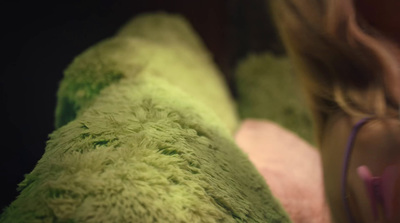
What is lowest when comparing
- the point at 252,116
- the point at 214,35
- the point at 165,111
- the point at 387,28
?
the point at 165,111

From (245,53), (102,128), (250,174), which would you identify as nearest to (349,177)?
(250,174)

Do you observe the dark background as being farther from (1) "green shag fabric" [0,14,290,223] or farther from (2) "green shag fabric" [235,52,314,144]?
(2) "green shag fabric" [235,52,314,144]

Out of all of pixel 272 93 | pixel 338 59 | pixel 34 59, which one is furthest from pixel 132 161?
pixel 272 93

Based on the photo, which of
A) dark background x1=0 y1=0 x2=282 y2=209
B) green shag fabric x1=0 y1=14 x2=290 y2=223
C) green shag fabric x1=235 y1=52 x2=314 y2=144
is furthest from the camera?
green shag fabric x1=235 y1=52 x2=314 y2=144

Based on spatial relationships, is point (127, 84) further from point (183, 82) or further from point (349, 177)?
point (349, 177)

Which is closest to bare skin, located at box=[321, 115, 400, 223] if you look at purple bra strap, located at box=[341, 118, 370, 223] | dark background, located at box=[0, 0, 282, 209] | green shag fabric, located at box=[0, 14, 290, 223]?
purple bra strap, located at box=[341, 118, 370, 223]

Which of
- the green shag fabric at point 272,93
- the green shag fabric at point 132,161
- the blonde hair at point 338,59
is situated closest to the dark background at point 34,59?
the green shag fabric at point 132,161
